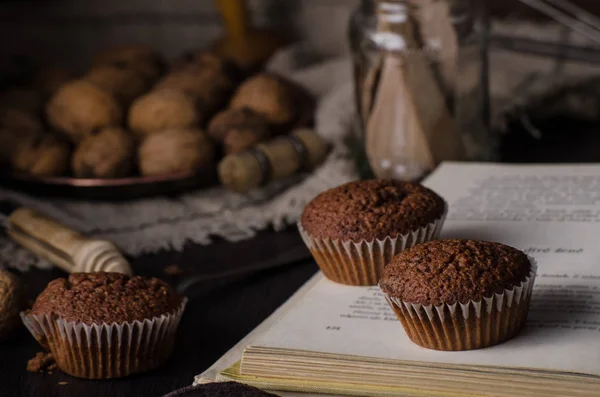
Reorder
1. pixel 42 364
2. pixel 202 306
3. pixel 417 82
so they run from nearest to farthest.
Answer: pixel 42 364 → pixel 202 306 → pixel 417 82

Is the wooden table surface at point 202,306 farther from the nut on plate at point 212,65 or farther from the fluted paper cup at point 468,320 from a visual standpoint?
the nut on plate at point 212,65

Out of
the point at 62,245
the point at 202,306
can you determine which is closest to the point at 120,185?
the point at 62,245

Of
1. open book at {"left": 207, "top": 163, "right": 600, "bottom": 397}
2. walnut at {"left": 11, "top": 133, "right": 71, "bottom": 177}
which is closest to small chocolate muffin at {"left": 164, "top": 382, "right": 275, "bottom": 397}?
open book at {"left": 207, "top": 163, "right": 600, "bottom": 397}

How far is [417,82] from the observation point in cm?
125

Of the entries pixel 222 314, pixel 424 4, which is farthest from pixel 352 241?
pixel 424 4

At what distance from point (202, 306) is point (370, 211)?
0.77 feet

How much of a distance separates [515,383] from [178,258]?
588 mm

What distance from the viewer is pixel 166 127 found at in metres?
1.42

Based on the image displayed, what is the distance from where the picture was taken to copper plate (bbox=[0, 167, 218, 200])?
1339 mm

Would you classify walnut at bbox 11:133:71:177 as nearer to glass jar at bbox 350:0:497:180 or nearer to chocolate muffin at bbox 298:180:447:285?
glass jar at bbox 350:0:497:180

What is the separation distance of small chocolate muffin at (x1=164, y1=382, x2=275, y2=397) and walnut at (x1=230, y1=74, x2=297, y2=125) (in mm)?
758

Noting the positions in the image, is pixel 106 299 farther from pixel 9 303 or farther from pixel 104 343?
pixel 9 303

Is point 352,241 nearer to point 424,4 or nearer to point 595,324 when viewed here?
point 595,324

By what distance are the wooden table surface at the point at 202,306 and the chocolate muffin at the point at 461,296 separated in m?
0.23
